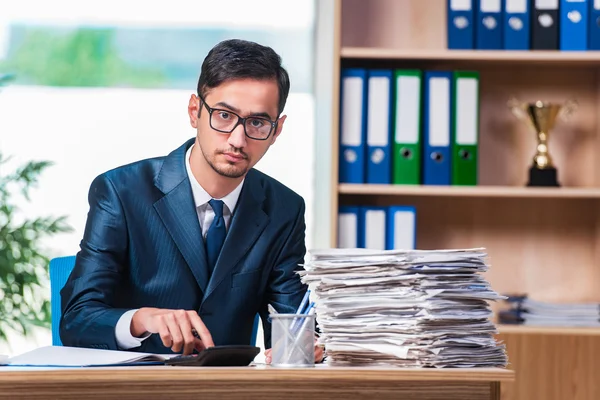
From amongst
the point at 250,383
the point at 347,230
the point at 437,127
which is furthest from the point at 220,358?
the point at 437,127

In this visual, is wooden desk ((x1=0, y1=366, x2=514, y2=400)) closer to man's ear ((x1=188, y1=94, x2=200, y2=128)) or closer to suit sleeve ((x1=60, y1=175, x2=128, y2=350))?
suit sleeve ((x1=60, y1=175, x2=128, y2=350))

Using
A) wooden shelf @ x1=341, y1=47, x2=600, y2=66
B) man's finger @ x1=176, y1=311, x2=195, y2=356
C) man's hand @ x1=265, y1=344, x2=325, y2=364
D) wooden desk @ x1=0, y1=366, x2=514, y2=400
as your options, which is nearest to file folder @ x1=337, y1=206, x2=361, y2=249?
wooden shelf @ x1=341, y1=47, x2=600, y2=66

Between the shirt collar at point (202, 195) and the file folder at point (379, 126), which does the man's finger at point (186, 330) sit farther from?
the file folder at point (379, 126)

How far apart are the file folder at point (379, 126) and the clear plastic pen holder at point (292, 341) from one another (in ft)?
5.14

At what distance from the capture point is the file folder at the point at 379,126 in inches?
114

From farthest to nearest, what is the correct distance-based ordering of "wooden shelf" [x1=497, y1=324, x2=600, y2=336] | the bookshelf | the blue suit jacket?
1. the bookshelf
2. "wooden shelf" [x1=497, y1=324, x2=600, y2=336]
3. the blue suit jacket

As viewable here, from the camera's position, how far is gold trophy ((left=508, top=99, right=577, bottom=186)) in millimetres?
2992

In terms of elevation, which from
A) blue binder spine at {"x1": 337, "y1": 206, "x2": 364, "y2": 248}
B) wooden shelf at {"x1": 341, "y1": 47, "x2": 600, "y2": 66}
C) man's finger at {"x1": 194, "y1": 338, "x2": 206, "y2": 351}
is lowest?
man's finger at {"x1": 194, "y1": 338, "x2": 206, "y2": 351}

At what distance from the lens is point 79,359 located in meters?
1.33

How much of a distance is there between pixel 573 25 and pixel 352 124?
0.80 metres

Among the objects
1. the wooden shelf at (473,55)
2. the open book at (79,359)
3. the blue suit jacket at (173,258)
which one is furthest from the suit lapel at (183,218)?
the wooden shelf at (473,55)

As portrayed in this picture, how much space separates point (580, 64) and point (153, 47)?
5.29 feet

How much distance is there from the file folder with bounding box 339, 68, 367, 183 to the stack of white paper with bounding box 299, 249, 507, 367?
147 cm

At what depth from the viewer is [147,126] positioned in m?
3.51
